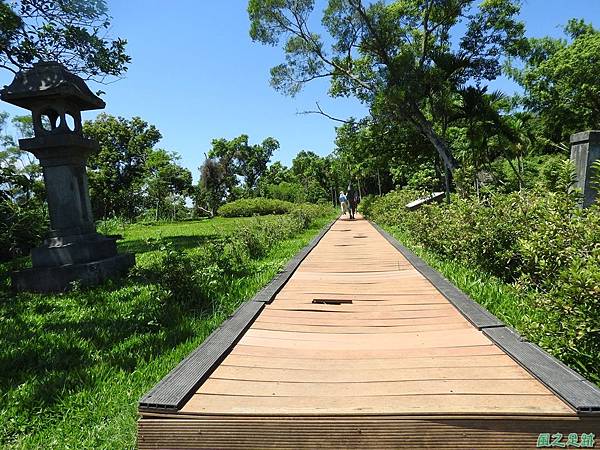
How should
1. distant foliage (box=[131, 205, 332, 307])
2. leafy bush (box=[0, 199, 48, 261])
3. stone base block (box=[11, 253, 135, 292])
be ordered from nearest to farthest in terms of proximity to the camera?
distant foliage (box=[131, 205, 332, 307]) → stone base block (box=[11, 253, 135, 292]) → leafy bush (box=[0, 199, 48, 261])

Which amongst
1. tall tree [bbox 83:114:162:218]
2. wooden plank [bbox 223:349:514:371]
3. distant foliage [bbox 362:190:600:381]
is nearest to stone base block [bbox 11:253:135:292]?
wooden plank [bbox 223:349:514:371]

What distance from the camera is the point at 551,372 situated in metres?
1.99

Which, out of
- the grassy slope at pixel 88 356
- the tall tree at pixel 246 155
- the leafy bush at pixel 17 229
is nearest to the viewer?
the grassy slope at pixel 88 356

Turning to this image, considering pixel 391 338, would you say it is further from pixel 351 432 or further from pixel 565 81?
pixel 565 81

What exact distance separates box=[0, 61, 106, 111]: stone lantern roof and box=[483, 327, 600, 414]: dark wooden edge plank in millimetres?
6346

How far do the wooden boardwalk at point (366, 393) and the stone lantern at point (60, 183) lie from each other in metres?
3.66

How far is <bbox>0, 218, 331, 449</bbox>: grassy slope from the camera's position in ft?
6.47

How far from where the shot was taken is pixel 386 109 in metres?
16.2

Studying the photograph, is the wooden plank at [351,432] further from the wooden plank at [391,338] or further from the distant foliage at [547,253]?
the wooden plank at [391,338]

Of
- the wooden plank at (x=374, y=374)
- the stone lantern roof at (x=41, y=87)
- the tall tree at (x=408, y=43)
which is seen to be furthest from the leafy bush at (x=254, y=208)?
the wooden plank at (x=374, y=374)

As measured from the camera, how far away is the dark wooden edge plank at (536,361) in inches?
67.0

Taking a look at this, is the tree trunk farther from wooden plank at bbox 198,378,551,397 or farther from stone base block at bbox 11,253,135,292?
wooden plank at bbox 198,378,551,397

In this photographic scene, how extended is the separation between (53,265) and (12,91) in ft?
8.75

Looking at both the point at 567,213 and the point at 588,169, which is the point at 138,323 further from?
the point at 588,169
